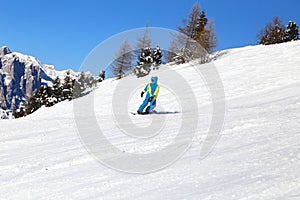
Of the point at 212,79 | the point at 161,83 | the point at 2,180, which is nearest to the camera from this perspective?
the point at 2,180

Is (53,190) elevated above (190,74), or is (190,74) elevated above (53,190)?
(190,74)

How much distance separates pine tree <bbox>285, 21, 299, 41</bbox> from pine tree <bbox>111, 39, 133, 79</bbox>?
22.9 metres

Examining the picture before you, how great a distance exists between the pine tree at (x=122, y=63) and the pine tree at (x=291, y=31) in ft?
75.2

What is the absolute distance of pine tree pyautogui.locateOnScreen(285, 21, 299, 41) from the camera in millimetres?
48219

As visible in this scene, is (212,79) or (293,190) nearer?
(293,190)

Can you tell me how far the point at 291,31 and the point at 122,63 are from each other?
81.2 feet

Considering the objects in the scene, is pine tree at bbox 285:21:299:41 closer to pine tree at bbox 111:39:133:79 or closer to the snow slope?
pine tree at bbox 111:39:133:79

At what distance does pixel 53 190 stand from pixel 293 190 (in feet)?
10.7

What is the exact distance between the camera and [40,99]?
53.4 m

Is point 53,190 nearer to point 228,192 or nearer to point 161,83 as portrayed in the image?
point 228,192

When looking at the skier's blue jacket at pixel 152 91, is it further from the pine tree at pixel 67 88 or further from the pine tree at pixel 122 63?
the pine tree at pixel 67 88

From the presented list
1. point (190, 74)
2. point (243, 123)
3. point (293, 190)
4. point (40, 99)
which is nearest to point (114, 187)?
point (293, 190)

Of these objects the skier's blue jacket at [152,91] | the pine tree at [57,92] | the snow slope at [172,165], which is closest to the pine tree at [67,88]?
the pine tree at [57,92]

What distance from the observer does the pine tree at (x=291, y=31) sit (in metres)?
48.2
